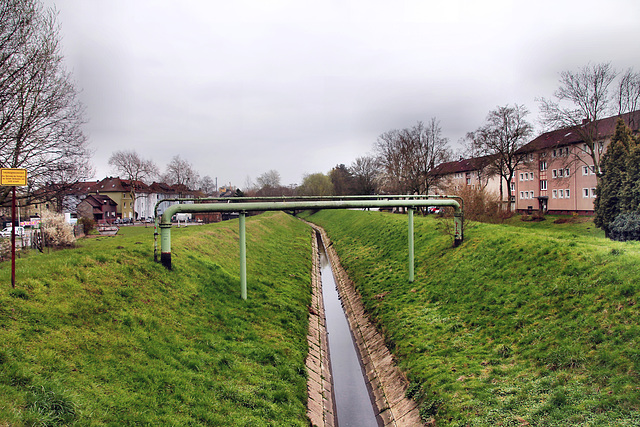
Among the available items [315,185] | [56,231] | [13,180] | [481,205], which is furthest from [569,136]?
[315,185]

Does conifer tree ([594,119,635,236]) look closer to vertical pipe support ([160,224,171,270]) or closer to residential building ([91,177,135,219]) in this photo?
vertical pipe support ([160,224,171,270])

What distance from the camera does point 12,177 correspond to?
27.0 ft

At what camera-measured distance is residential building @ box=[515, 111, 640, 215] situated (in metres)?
48.4

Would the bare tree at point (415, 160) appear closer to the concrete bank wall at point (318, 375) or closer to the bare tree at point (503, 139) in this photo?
the bare tree at point (503, 139)

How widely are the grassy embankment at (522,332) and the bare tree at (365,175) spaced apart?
199 feet

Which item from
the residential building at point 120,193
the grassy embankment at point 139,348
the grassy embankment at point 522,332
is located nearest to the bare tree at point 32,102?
the grassy embankment at point 139,348

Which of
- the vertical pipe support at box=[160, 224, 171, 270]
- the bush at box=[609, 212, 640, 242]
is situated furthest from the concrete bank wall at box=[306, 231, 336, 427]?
the bush at box=[609, 212, 640, 242]

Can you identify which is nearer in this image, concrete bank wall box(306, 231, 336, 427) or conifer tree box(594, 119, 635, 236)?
concrete bank wall box(306, 231, 336, 427)

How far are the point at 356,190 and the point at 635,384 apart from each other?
74221mm

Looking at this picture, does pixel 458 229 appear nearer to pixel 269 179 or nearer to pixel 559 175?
pixel 559 175

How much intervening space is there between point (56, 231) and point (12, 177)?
24.5 metres

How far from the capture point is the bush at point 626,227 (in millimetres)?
21672

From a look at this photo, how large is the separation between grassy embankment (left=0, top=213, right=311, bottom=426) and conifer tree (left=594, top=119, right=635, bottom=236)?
2515cm

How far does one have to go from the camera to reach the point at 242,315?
12.6m
